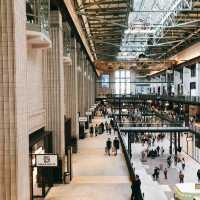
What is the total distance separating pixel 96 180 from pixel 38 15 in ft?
28.3

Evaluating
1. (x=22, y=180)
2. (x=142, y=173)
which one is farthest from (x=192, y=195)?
(x=142, y=173)

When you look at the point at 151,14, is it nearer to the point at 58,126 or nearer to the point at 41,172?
the point at 58,126

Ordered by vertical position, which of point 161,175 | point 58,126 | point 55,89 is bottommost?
point 161,175

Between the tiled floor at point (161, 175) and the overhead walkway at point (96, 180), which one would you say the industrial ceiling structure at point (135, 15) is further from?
Answer: the tiled floor at point (161, 175)

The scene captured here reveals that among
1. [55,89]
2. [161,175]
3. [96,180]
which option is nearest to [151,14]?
[161,175]

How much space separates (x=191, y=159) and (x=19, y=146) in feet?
104

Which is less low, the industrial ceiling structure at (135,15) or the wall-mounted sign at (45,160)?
the industrial ceiling structure at (135,15)

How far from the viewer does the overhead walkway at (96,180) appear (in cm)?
1608

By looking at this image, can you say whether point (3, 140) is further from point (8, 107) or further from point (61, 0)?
point (61, 0)

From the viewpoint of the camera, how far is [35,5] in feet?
44.1

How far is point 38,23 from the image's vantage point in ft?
43.1

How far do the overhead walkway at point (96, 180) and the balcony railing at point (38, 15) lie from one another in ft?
20.5

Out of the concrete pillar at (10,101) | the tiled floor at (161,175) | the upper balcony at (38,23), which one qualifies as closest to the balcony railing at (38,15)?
the upper balcony at (38,23)

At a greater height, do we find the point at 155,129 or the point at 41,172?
the point at 41,172
